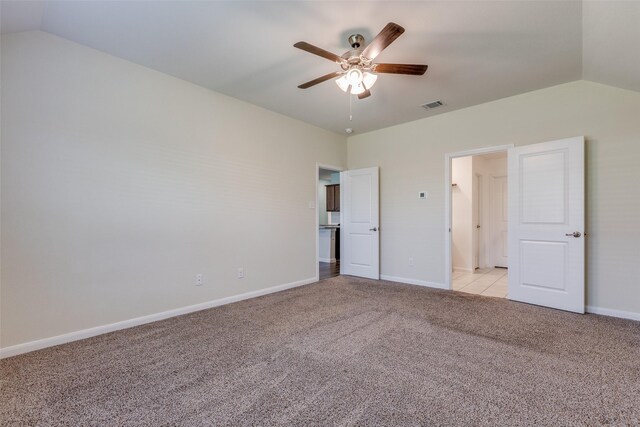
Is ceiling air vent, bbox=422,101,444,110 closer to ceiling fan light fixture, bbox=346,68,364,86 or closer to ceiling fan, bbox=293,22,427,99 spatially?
ceiling fan, bbox=293,22,427,99

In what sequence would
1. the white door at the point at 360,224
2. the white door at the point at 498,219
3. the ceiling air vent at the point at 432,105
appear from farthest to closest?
the white door at the point at 498,219
the white door at the point at 360,224
the ceiling air vent at the point at 432,105

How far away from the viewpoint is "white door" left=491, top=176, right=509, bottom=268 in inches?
246

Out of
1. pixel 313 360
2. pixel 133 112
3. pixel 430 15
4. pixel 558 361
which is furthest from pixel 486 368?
pixel 133 112

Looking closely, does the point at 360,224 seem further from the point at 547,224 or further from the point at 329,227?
the point at 547,224

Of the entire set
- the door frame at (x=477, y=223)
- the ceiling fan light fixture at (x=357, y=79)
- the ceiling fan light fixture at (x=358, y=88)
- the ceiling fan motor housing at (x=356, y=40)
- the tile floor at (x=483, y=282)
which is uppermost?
the ceiling fan motor housing at (x=356, y=40)

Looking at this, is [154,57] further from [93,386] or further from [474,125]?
[474,125]

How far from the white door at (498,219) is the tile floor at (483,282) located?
45 centimetres

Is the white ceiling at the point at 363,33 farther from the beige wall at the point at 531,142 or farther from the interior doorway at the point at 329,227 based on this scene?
the interior doorway at the point at 329,227

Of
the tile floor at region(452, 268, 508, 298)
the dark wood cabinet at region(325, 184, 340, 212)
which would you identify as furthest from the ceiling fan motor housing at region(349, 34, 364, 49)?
the dark wood cabinet at region(325, 184, 340, 212)

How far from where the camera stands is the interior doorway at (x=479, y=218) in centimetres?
577

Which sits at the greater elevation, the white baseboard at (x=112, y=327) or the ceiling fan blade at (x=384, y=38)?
the ceiling fan blade at (x=384, y=38)

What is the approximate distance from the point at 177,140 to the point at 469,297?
4.22m

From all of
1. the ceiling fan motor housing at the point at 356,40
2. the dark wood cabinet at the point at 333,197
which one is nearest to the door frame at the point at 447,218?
the ceiling fan motor housing at the point at 356,40

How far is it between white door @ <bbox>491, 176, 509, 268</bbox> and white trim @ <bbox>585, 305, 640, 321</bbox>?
312 cm
